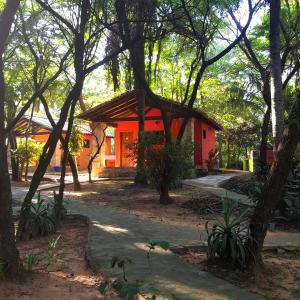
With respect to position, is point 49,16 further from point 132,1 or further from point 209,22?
point 209,22

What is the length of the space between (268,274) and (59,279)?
248cm

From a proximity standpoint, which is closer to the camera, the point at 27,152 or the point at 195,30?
the point at 195,30

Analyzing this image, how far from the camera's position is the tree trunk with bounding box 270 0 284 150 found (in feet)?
29.5

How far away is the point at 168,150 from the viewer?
10312 mm

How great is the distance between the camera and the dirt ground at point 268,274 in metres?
4.33

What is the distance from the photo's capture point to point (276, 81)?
9125 mm

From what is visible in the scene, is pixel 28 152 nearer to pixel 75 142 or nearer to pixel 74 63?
pixel 75 142

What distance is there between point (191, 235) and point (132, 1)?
15.4 feet

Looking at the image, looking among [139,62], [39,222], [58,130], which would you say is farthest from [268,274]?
[139,62]

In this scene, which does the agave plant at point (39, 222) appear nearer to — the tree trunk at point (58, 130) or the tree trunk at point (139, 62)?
the tree trunk at point (58, 130)

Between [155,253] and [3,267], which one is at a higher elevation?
[3,267]

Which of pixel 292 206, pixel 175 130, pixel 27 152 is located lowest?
pixel 292 206

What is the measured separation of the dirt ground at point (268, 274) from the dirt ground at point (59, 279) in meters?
1.37

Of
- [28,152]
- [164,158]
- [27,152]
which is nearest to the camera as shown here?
[164,158]
